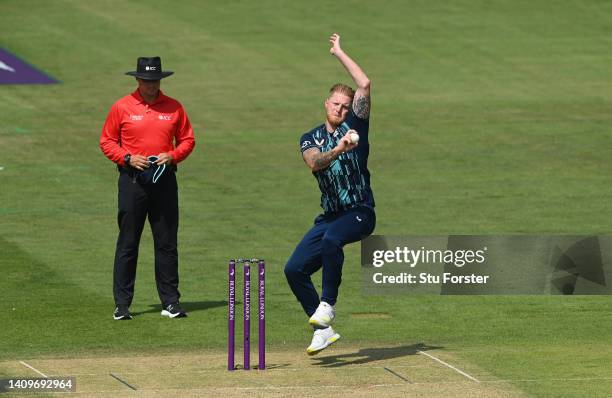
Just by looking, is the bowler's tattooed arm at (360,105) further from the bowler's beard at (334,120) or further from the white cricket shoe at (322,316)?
the white cricket shoe at (322,316)

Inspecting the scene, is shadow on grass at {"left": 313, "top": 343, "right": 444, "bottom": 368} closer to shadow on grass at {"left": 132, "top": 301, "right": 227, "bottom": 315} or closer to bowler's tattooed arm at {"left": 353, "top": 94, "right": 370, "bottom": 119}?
bowler's tattooed arm at {"left": 353, "top": 94, "right": 370, "bottom": 119}

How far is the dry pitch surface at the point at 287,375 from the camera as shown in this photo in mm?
10664

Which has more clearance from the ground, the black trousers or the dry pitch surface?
the black trousers

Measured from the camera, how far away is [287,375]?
443 inches

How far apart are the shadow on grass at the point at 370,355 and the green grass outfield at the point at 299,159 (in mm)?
346

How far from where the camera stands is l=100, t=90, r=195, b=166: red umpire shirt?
13.7m

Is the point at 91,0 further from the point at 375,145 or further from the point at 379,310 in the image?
the point at 379,310

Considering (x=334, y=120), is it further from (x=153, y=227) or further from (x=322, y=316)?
(x=153, y=227)

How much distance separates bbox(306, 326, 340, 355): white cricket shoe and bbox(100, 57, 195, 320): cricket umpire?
8.10 feet

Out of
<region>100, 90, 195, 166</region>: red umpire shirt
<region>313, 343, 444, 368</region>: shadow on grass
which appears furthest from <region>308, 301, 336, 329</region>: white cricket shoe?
<region>100, 90, 195, 166</region>: red umpire shirt

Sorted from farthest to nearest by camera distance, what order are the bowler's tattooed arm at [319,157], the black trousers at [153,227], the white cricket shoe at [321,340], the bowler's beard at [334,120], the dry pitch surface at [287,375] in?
the black trousers at [153,227] → the bowler's beard at [334,120] → the white cricket shoe at [321,340] → the bowler's tattooed arm at [319,157] → the dry pitch surface at [287,375]

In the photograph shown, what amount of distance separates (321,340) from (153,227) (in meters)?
2.96

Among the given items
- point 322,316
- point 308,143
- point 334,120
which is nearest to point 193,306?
point 322,316

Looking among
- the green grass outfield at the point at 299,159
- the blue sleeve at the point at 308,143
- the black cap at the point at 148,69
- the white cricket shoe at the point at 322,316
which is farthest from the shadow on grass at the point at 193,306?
the blue sleeve at the point at 308,143
